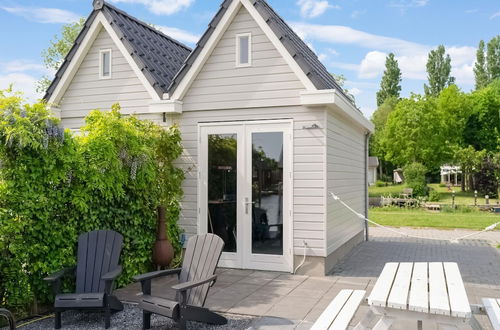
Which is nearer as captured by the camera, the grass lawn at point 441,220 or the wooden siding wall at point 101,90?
the wooden siding wall at point 101,90

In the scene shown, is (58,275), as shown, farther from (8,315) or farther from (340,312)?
(340,312)

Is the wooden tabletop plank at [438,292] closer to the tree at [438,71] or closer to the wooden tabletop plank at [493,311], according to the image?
the wooden tabletop plank at [493,311]

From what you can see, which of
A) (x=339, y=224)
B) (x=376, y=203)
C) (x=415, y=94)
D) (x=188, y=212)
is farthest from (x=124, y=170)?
(x=415, y=94)

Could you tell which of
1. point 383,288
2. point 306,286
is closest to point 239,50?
point 306,286

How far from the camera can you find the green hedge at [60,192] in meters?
5.36

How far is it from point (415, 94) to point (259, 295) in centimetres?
3546

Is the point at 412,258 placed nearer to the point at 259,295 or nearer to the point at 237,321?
the point at 259,295

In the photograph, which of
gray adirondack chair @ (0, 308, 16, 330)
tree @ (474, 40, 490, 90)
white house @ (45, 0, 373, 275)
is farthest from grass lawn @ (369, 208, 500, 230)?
tree @ (474, 40, 490, 90)

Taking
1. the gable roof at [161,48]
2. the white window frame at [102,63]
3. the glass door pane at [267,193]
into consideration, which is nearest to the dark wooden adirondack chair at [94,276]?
the glass door pane at [267,193]

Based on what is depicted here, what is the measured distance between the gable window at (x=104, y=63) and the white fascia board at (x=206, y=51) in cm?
205

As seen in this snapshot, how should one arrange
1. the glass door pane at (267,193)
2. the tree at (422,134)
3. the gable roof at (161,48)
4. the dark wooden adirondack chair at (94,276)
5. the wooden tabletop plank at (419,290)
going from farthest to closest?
the tree at (422,134) → the glass door pane at (267,193) → the gable roof at (161,48) → the dark wooden adirondack chair at (94,276) → the wooden tabletop plank at (419,290)

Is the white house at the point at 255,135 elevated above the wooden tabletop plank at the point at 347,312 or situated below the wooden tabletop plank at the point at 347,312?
above

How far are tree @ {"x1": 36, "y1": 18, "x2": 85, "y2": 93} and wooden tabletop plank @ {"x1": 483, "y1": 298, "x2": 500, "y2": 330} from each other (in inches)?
1089

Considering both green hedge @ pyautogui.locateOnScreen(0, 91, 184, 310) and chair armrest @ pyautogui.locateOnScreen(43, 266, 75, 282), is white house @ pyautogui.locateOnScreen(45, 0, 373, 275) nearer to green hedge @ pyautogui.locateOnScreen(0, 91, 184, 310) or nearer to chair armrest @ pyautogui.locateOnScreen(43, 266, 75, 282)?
green hedge @ pyautogui.locateOnScreen(0, 91, 184, 310)
